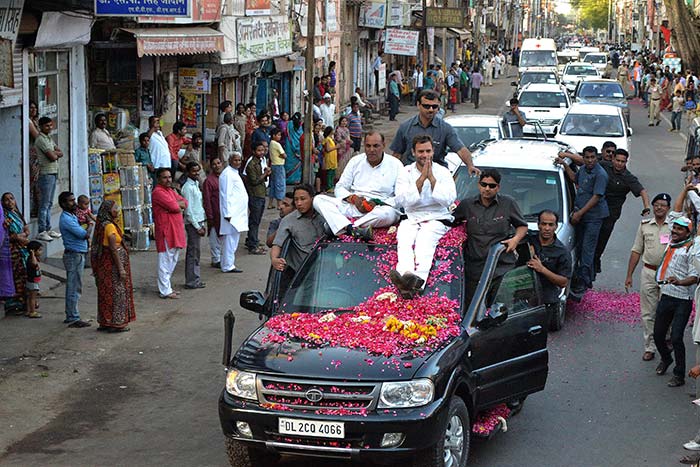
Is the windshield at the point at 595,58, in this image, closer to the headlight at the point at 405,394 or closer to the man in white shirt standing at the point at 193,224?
the man in white shirt standing at the point at 193,224

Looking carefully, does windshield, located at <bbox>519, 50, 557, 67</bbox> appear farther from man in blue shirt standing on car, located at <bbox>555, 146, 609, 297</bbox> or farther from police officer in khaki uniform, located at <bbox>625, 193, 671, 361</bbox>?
police officer in khaki uniform, located at <bbox>625, 193, 671, 361</bbox>

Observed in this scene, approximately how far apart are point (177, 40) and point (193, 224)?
14.6 feet

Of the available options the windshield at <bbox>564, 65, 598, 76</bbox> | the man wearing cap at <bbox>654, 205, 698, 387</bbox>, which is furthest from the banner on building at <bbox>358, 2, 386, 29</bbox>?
the man wearing cap at <bbox>654, 205, 698, 387</bbox>

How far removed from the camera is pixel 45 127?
1589 cm

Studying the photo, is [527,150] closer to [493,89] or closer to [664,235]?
[664,235]

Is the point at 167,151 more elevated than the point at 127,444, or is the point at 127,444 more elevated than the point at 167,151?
the point at 167,151

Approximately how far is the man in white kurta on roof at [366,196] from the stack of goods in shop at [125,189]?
736 centimetres

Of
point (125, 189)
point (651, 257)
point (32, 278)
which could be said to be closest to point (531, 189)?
point (651, 257)

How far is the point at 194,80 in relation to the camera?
21406mm

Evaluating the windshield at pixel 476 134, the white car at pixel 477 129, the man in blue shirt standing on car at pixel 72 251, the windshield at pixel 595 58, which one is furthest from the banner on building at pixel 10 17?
the windshield at pixel 595 58

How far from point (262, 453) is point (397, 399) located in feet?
4.19

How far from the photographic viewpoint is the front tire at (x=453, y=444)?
24.7 ft

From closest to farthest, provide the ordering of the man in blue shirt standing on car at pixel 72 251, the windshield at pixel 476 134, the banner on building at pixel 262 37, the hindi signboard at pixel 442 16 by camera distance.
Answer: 1. the man in blue shirt standing on car at pixel 72 251
2. the windshield at pixel 476 134
3. the banner on building at pixel 262 37
4. the hindi signboard at pixel 442 16

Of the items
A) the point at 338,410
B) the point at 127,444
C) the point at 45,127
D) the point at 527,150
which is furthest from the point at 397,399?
the point at 45,127
